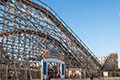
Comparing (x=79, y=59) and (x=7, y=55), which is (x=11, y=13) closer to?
(x=7, y=55)

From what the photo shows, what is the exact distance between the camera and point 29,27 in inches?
1268

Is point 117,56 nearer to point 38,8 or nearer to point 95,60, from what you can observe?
point 95,60

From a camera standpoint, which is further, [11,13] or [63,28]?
[63,28]

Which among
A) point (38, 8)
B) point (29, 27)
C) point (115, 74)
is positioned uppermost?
point (38, 8)

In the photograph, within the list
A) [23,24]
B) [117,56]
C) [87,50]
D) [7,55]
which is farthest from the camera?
[117,56]

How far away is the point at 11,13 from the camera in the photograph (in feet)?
94.3

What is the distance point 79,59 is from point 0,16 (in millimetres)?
14634

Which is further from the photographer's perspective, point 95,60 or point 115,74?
point 115,74

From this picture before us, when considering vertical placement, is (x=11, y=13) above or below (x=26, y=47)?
above

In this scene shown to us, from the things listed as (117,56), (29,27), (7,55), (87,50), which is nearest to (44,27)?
(29,27)

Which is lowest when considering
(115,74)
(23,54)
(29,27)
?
(115,74)

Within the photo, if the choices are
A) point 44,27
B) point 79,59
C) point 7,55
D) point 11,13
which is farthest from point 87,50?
point 11,13

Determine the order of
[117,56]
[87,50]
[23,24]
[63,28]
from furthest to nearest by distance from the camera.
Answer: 1. [117,56]
2. [87,50]
3. [63,28]
4. [23,24]

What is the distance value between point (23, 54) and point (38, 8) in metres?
5.89
